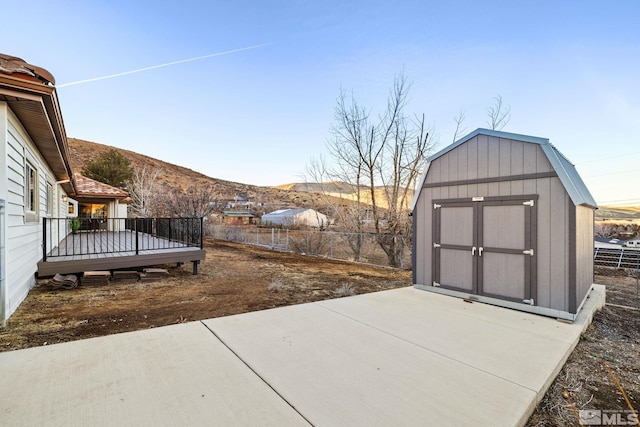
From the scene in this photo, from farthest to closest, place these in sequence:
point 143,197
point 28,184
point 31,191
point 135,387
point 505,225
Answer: point 143,197, point 31,191, point 28,184, point 505,225, point 135,387

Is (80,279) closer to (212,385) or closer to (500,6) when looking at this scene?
(212,385)

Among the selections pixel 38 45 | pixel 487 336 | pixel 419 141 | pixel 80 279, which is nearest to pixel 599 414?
pixel 487 336

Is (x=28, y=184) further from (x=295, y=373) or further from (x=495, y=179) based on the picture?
(x=495, y=179)

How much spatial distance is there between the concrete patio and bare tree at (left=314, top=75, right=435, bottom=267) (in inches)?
307

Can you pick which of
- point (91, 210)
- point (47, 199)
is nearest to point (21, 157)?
point (47, 199)

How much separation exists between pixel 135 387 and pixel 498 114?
1418 cm

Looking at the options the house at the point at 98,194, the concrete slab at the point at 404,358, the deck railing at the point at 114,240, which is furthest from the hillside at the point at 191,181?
the concrete slab at the point at 404,358

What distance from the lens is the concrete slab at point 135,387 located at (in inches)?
69.8

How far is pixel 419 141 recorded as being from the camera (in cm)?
1144

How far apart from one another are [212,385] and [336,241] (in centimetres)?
1118

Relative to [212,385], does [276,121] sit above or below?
above

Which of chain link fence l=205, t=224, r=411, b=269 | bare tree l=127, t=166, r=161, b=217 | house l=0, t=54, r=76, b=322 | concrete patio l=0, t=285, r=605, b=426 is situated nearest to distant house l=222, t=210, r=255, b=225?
bare tree l=127, t=166, r=161, b=217

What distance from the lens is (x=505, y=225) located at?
446cm

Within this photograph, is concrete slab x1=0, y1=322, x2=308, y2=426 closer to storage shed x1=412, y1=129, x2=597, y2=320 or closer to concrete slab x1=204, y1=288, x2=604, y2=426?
concrete slab x1=204, y1=288, x2=604, y2=426
